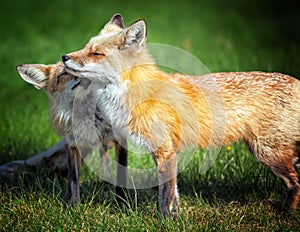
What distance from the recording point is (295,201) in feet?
16.8

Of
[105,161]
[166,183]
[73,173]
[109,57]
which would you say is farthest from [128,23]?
[166,183]

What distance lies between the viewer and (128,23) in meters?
14.0

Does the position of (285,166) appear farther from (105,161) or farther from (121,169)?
(105,161)

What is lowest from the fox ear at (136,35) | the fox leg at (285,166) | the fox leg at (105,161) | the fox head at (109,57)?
the fox leg at (105,161)

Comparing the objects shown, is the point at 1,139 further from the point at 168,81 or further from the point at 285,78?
the point at 285,78

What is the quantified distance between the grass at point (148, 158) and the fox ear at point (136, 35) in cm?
167

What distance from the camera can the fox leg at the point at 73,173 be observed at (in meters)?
5.56

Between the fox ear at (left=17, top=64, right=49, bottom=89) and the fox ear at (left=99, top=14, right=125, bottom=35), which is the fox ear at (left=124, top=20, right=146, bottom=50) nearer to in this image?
the fox ear at (left=99, top=14, right=125, bottom=35)

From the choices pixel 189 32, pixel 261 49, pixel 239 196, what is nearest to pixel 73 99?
pixel 239 196

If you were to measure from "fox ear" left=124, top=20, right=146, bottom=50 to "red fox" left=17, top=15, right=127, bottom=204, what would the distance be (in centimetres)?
61

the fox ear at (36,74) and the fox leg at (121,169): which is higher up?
the fox ear at (36,74)

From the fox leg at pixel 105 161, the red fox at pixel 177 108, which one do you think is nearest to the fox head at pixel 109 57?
the red fox at pixel 177 108

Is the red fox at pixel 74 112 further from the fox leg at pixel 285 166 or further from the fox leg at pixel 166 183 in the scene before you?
the fox leg at pixel 285 166

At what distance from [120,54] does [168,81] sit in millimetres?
590
